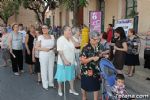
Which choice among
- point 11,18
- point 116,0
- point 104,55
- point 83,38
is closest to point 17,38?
point 83,38

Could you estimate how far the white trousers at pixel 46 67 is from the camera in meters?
9.45

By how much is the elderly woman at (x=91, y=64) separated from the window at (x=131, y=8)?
10133 millimetres

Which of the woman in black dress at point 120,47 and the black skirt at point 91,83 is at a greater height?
the woman in black dress at point 120,47

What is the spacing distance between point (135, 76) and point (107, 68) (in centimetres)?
412

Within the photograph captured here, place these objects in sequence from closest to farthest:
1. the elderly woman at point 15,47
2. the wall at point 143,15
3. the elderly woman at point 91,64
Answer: the elderly woman at point 91,64
the elderly woman at point 15,47
the wall at point 143,15

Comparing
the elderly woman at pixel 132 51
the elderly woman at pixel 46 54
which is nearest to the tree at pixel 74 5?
the elderly woman at pixel 132 51

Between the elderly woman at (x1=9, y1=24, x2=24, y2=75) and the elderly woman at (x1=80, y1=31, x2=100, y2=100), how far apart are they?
485 centimetres

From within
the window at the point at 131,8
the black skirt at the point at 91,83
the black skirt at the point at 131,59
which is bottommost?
the black skirt at the point at 131,59

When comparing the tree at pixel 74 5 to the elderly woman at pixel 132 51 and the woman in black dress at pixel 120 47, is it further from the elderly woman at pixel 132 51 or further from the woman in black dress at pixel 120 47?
the woman in black dress at pixel 120 47

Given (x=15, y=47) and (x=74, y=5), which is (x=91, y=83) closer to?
(x=15, y=47)

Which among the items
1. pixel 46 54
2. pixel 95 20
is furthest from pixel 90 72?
pixel 95 20

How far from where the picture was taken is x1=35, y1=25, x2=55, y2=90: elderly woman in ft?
30.8

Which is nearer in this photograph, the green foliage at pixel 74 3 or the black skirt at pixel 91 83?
the black skirt at pixel 91 83

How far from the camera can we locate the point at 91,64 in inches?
280
